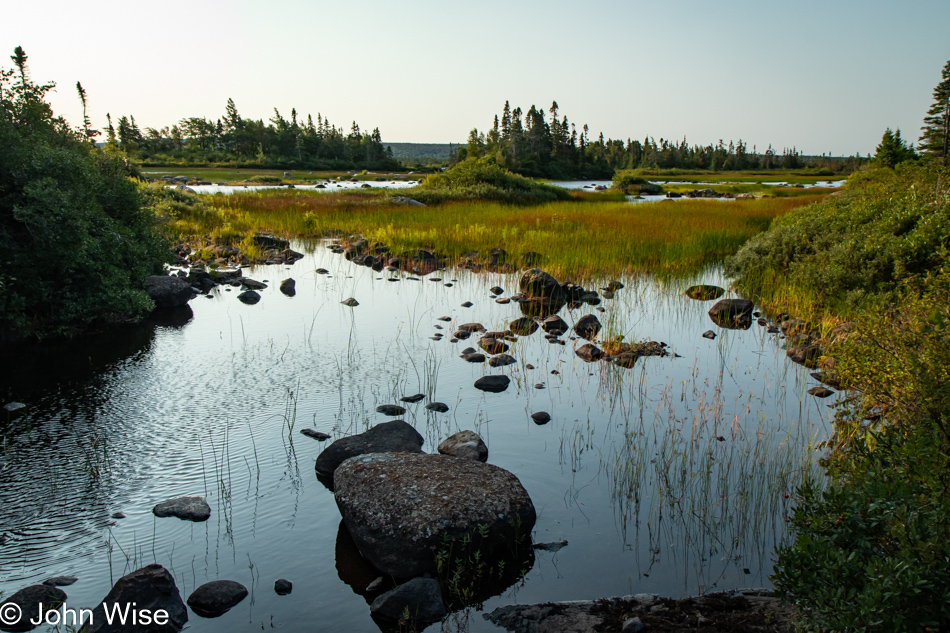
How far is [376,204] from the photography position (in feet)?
107

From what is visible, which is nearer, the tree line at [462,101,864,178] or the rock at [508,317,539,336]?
the rock at [508,317,539,336]

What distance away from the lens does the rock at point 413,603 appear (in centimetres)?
427

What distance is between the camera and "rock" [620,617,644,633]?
3.93 m

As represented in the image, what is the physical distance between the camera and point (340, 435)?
24.4 feet

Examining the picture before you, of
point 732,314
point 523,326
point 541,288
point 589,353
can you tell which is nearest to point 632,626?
point 589,353

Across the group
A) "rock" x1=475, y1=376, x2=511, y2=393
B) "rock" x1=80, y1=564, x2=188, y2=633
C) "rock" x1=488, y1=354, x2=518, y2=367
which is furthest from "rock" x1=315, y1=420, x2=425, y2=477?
"rock" x1=488, y1=354, x2=518, y2=367

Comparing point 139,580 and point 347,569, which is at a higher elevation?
point 139,580

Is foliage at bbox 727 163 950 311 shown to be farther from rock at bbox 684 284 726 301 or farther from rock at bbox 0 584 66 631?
rock at bbox 0 584 66 631

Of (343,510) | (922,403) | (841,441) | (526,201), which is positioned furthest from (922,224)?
(526,201)

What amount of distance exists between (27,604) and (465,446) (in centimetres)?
406

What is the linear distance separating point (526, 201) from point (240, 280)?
951 inches

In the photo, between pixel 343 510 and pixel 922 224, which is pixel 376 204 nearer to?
pixel 922 224

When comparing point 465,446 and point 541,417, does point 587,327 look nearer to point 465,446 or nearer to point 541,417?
point 541,417

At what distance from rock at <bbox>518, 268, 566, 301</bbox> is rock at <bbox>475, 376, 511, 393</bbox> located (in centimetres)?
563
